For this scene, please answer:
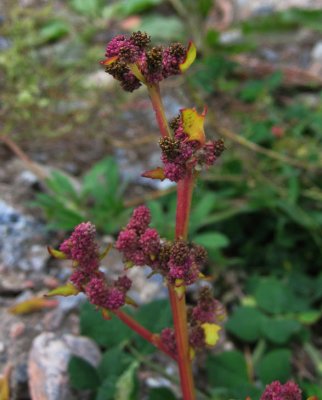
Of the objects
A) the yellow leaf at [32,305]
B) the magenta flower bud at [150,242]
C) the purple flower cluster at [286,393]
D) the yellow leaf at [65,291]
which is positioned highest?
the yellow leaf at [32,305]

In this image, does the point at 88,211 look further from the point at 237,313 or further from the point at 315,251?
the point at 315,251

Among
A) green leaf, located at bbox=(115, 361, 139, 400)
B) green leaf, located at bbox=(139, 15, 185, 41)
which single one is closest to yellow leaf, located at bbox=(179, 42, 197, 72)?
green leaf, located at bbox=(115, 361, 139, 400)

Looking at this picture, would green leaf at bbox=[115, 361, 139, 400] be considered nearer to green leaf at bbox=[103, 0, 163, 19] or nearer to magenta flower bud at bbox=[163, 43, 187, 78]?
magenta flower bud at bbox=[163, 43, 187, 78]

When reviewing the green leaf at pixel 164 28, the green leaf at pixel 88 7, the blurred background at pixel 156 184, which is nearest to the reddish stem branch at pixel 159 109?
the blurred background at pixel 156 184

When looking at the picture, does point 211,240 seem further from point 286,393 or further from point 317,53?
point 317,53

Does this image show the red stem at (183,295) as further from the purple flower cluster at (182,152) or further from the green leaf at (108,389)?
the green leaf at (108,389)

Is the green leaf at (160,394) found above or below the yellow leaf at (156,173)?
below

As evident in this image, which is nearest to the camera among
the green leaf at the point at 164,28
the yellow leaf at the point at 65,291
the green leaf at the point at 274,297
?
the yellow leaf at the point at 65,291

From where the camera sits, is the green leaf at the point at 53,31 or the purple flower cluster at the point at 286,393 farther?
the green leaf at the point at 53,31
